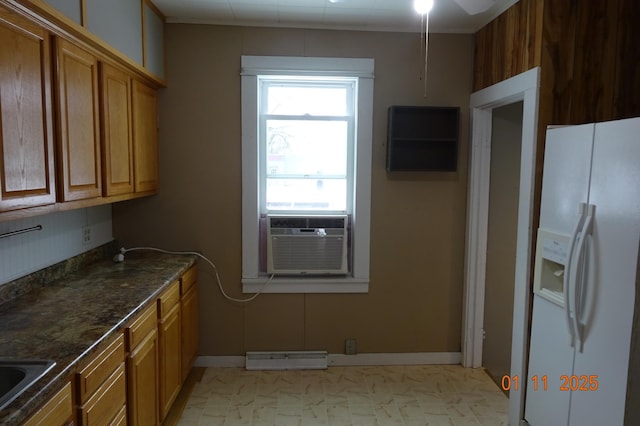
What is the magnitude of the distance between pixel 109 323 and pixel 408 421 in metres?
1.91

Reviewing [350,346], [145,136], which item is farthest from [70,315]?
[350,346]

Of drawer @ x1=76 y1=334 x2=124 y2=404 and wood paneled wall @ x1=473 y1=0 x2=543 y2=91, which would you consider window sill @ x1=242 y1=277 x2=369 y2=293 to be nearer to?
drawer @ x1=76 y1=334 x2=124 y2=404

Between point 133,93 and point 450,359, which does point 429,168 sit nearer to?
point 450,359

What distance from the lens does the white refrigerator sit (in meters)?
1.71

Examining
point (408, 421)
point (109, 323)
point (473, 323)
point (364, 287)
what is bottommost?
point (408, 421)

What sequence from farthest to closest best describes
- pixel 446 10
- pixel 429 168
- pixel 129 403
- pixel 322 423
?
1. pixel 429 168
2. pixel 446 10
3. pixel 322 423
4. pixel 129 403

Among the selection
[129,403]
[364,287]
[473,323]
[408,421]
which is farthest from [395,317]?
[129,403]

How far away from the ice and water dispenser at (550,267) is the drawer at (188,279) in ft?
6.97

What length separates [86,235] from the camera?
2.81 metres

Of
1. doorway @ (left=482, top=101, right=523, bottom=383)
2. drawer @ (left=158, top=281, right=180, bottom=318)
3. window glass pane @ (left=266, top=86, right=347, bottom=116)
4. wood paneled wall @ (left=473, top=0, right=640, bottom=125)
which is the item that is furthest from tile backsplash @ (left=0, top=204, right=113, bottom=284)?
doorway @ (left=482, top=101, right=523, bottom=383)

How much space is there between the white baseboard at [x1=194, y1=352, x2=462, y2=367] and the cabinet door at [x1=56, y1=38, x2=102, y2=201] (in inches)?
68.5

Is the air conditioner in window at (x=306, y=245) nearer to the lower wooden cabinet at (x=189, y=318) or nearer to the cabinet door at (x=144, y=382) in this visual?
the lower wooden cabinet at (x=189, y=318)

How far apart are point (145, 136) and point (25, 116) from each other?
1.32m

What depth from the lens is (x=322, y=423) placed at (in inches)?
105
